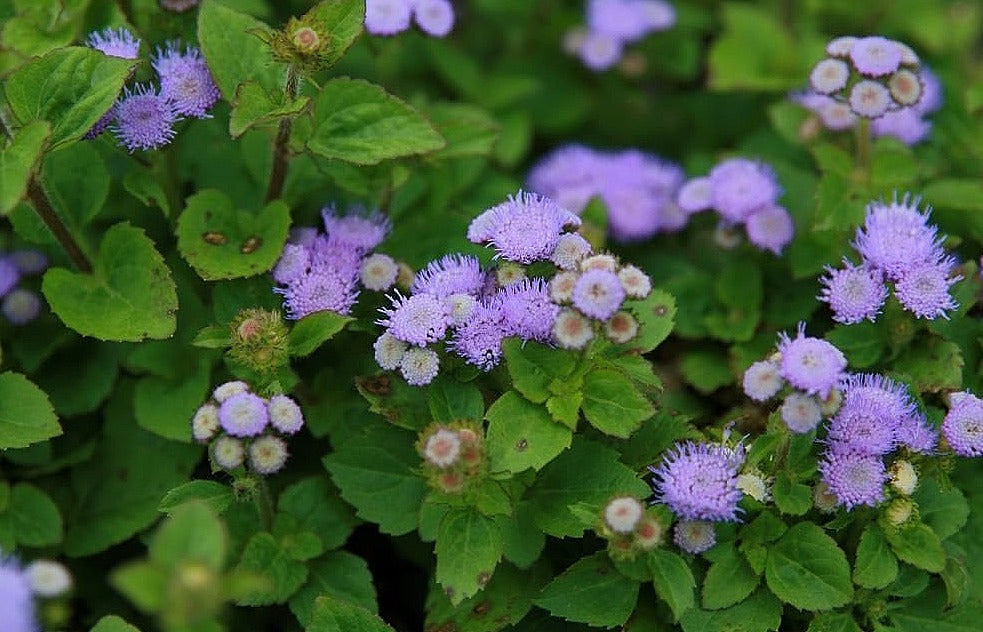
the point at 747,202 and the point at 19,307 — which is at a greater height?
the point at 747,202

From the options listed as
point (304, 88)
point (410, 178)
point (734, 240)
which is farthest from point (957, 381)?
point (304, 88)

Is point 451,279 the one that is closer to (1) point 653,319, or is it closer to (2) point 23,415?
(1) point 653,319

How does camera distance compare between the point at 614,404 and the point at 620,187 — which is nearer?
the point at 614,404

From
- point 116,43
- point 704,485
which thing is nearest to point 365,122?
point 116,43

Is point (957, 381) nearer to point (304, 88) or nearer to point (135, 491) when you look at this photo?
point (304, 88)

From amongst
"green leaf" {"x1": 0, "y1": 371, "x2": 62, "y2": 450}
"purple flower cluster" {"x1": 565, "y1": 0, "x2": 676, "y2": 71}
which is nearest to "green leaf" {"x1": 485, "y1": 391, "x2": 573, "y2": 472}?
"green leaf" {"x1": 0, "y1": 371, "x2": 62, "y2": 450}

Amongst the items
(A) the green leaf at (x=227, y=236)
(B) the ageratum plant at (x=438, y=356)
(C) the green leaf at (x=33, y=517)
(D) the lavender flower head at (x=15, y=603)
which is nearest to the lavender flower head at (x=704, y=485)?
(B) the ageratum plant at (x=438, y=356)

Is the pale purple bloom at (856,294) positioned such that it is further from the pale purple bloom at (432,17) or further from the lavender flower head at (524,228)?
the pale purple bloom at (432,17)
